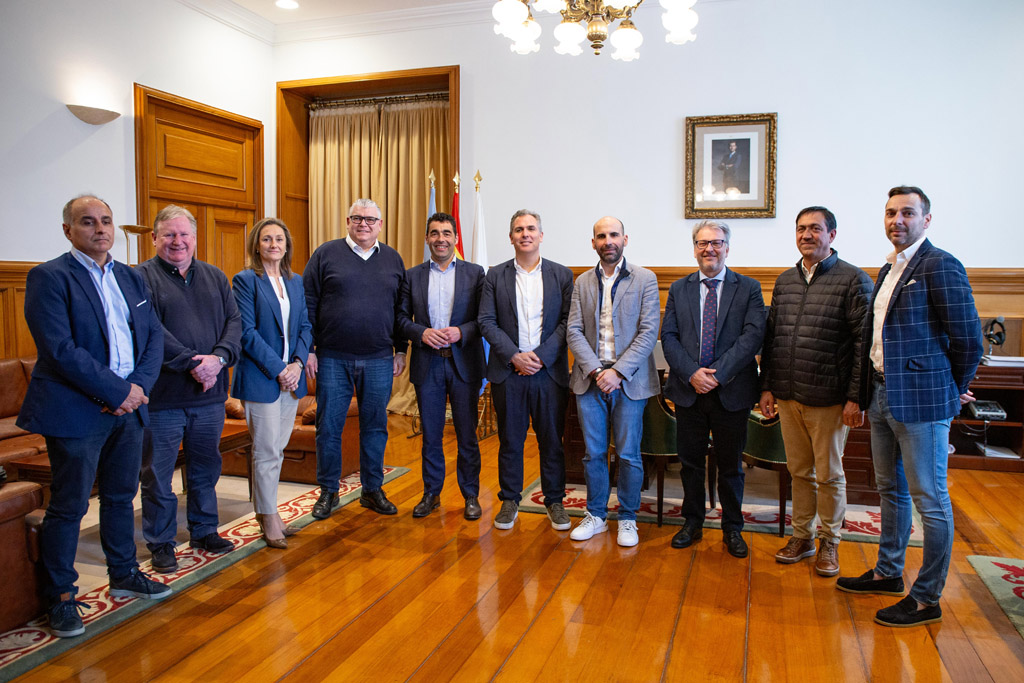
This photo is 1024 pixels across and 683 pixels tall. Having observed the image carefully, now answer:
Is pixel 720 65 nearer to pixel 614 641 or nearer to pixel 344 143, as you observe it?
pixel 344 143

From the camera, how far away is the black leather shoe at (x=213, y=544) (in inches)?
131

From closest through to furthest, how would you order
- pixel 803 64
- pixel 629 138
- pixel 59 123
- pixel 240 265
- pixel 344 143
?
pixel 59 123, pixel 803 64, pixel 629 138, pixel 240 265, pixel 344 143

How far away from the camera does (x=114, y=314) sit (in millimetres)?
2730

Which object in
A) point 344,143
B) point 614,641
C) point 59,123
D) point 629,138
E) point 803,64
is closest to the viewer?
point 614,641

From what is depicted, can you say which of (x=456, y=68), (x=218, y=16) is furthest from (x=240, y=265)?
(x=456, y=68)

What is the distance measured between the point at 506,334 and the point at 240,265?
4006 millimetres

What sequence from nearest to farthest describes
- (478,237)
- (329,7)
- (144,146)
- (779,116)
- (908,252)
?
(908,252), (144,146), (779,116), (478,237), (329,7)

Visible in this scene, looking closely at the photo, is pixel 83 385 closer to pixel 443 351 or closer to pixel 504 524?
pixel 443 351

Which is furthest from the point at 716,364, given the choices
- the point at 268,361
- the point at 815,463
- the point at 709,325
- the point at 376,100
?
the point at 376,100

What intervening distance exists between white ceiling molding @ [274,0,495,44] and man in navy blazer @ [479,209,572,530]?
136 inches

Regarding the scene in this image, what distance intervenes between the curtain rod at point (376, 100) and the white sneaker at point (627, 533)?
4843mm

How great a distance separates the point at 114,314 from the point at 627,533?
2.43m

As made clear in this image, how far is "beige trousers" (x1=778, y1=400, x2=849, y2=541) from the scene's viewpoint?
309 centimetres

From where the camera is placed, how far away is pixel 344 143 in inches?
285
